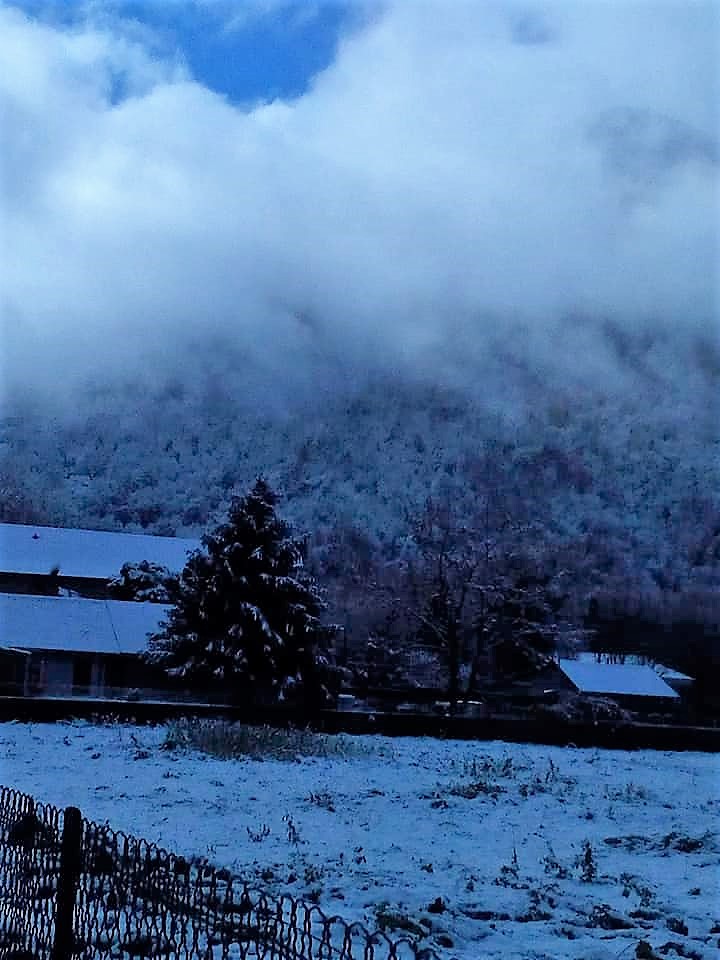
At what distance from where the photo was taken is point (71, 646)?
47.6 m

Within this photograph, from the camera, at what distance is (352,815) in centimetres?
1474

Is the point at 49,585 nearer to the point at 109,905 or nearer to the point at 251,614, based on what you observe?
the point at 251,614

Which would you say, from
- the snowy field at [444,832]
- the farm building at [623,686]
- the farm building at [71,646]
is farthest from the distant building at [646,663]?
the snowy field at [444,832]

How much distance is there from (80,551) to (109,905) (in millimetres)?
58509

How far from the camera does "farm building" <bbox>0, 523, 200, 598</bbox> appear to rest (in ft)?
201

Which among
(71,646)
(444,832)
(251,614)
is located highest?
(251,614)

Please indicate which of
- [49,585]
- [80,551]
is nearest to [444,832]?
[49,585]

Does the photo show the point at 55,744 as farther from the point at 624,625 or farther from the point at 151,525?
the point at 151,525

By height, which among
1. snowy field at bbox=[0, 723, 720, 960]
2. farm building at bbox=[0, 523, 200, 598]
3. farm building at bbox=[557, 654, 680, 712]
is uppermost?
farm building at bbox=[0, 523, 200, 598]

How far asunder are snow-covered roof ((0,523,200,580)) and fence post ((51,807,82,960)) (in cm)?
5539

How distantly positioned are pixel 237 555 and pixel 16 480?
359ft

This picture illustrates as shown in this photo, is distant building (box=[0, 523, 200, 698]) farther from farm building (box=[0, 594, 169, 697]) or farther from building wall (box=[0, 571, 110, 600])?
building wall (box=[0, 571, 110, 600])

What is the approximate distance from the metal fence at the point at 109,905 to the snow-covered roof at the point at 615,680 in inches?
2237

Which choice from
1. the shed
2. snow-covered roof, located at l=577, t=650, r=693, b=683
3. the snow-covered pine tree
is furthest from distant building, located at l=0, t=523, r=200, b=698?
snow-covered roof, located at l=577, t=650, r=693, b=683
